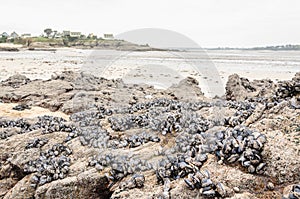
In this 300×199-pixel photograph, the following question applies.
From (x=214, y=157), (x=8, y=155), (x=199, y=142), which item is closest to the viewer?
(x=214, y=157)

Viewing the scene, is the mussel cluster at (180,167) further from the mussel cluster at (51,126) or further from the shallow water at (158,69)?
the shallow water at (158,69)

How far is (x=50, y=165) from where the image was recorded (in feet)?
18.0

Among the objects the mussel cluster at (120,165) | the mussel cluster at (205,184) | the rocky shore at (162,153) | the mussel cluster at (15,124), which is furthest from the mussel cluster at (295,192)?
the mussel cluster at (15,124)

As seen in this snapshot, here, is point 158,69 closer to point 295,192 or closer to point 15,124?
point 15,124

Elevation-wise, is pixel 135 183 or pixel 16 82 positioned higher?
pixel 135 183

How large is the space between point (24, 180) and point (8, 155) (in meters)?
1.00

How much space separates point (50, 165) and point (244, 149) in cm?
324

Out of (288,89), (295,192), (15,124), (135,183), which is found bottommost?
(15,124)

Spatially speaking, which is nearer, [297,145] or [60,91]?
[297,145]

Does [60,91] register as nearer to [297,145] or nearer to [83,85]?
[83,85]

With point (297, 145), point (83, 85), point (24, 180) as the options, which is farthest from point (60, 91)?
point (297, 145)

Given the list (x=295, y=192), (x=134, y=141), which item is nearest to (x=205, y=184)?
(x=295, y=192)

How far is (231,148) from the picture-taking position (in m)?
4.07

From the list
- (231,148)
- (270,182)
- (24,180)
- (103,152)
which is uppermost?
(231,148)
